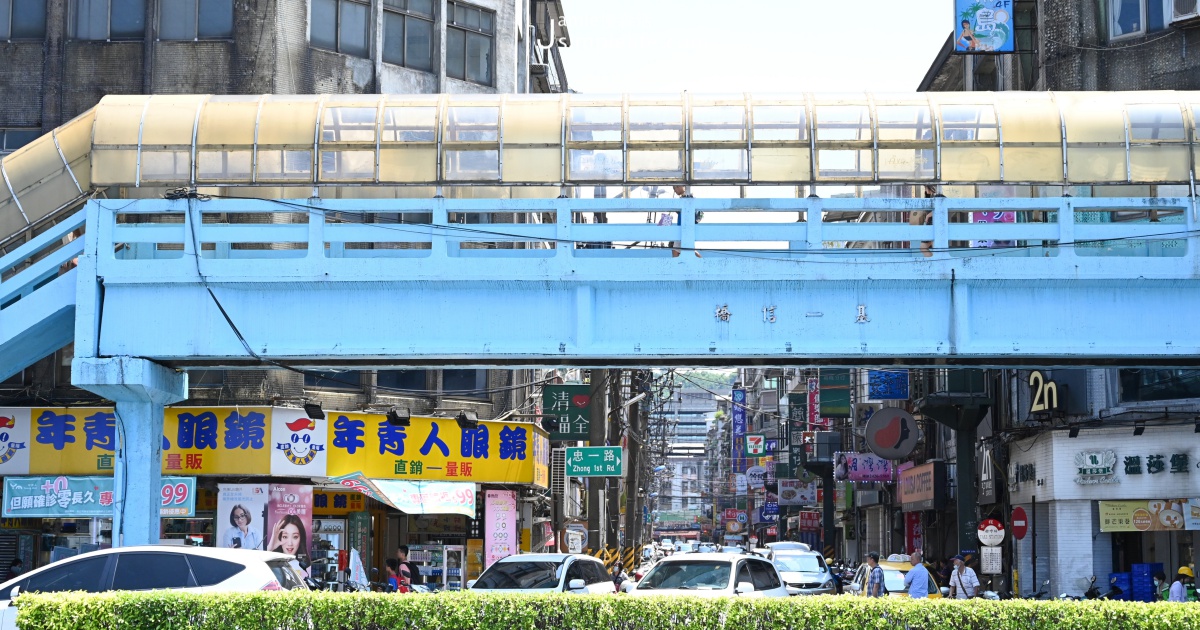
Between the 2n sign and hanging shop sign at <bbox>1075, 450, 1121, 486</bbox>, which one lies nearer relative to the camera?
hanging shop sign at <bbox>1075, 450, 1121, 486</bbox>

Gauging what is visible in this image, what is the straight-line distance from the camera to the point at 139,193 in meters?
18.9

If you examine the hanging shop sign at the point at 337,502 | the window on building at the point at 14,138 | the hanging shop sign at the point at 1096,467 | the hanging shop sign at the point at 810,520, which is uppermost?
the window on building at the point at 14,138

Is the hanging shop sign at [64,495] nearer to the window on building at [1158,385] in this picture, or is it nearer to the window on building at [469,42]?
the window on building at [469,42]

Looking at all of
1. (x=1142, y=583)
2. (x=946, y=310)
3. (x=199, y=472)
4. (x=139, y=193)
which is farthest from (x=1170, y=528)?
(x=139, y=193)

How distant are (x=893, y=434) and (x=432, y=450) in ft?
58.3

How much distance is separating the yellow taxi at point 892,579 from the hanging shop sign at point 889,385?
10.8m

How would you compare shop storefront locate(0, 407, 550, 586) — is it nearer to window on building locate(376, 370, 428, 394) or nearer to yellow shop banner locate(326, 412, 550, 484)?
yellow shop banner locate(326, 412, 550, 484)

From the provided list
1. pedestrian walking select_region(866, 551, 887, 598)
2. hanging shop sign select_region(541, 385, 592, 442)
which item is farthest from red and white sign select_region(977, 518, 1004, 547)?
hanging shop sign select_region(541, 385, 592, 442)

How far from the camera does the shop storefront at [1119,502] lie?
2970cm

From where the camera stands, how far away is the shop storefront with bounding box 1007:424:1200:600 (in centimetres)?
2970

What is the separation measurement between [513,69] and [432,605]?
23.9 m

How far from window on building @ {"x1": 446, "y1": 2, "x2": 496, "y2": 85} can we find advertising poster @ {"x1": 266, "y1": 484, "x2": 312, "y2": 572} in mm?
11237

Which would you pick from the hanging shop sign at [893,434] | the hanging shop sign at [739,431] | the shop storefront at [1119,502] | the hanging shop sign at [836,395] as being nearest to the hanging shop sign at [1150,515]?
the shop storefront at [1119,502]

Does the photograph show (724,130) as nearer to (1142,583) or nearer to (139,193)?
(139,193)
